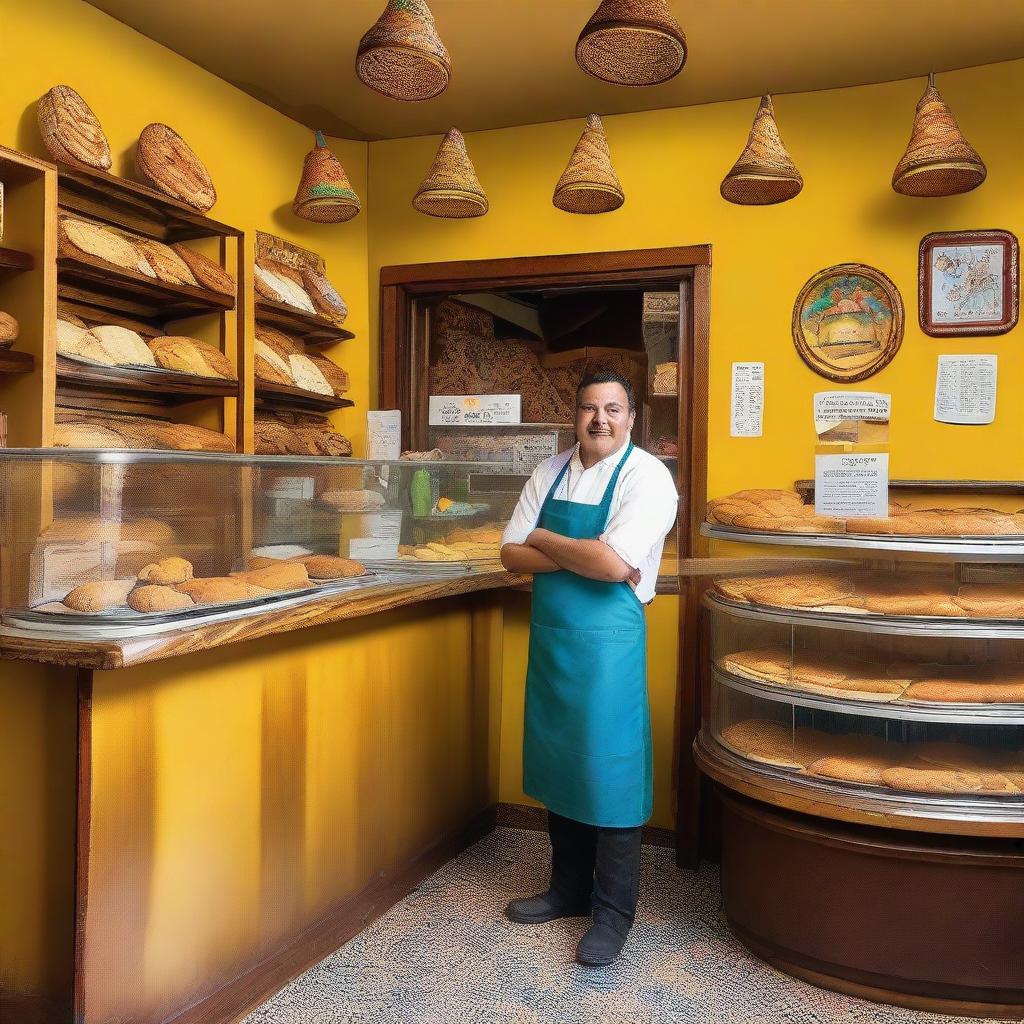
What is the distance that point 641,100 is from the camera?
3924 mm

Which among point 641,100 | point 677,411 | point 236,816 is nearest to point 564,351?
point 677,411

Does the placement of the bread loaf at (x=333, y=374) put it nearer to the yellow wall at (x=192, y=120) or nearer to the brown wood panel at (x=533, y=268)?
the yellow wall at (x=192, y=120)

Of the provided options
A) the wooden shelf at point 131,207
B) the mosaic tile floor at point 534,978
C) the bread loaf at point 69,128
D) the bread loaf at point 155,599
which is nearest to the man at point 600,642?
the mosaic tile floor at point 534,978

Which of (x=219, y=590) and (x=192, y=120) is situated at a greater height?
(x=192, y=120)

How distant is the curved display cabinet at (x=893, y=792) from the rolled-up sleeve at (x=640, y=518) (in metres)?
0.36

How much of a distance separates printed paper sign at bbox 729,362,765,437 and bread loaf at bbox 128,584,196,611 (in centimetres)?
235

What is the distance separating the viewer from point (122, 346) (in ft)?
10.0

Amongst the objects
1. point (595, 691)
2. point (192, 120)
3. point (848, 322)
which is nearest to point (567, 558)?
point (595, 691)

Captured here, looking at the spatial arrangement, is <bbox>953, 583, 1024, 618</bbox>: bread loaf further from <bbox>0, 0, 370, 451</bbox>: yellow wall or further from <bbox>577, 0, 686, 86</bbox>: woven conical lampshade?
<bbox>0, 0, 370, 451</bbox>: yellow wall

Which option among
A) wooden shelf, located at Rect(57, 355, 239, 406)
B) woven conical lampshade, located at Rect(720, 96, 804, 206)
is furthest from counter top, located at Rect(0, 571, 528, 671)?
woven conical lampshade, located at Rect(720, 96, 804, 206)

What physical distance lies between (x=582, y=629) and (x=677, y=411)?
1.49m

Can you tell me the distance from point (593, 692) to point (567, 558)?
40 cm

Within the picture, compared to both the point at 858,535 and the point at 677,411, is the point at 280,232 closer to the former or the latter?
the point at 677,411

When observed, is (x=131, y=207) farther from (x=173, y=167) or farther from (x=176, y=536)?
(x=176, y=536)
